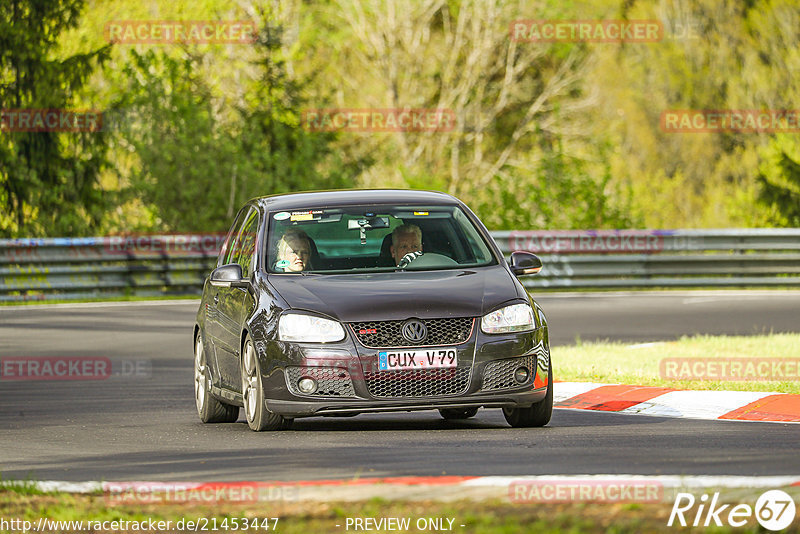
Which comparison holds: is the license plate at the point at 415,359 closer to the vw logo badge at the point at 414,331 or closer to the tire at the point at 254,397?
the vw logo badge at the point at 414,331

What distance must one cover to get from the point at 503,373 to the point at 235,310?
2.03m

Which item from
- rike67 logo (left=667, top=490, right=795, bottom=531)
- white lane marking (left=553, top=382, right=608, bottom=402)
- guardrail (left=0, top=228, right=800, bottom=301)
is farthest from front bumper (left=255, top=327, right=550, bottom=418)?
guardrail (left=0, top=228, right=800, bottom=301)

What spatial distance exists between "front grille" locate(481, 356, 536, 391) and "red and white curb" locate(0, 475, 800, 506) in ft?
8.10

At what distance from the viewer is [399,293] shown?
33.1 feet

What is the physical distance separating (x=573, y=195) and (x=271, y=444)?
23524mm

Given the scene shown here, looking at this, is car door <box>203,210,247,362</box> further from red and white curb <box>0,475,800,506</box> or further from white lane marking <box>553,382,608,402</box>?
red and white curb <box>0,475,800,506</box>

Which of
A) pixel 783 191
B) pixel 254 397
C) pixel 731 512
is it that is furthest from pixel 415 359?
pixel 783 191

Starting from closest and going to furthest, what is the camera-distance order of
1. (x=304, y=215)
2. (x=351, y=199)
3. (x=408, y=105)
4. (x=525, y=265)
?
(x=525, y=265) < (x=304, y=215) < (x=351, y=199) < (x=408, y=105)

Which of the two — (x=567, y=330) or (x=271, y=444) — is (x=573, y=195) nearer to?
(x=567, y=330)

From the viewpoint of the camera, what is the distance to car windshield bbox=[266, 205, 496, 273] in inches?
429

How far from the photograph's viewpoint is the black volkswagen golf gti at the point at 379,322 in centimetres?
990

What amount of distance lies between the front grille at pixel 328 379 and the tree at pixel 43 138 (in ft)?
69.3

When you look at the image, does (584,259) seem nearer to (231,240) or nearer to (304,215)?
(231,240)

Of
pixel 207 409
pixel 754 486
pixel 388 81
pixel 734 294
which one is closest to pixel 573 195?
pixel 734 294
